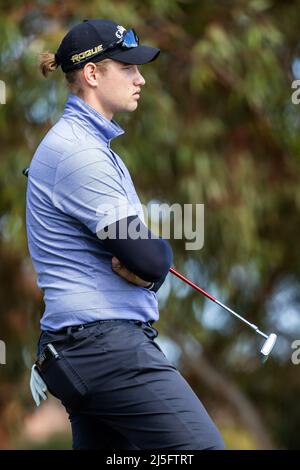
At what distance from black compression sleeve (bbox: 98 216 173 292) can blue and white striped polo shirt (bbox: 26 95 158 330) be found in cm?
3

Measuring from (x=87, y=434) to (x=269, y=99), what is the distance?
8483 millimetres

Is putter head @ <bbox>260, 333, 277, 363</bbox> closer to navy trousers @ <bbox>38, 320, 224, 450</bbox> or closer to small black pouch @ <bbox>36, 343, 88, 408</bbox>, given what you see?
navy trousers @ <bbox>38, 320, 224, 450</bbox>

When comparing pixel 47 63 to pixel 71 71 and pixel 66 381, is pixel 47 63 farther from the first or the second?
pixel 66 381

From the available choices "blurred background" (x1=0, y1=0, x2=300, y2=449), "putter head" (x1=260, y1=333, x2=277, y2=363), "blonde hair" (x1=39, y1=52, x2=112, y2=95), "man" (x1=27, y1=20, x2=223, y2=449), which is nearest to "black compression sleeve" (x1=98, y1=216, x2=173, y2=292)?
→ "man" (x1=27, y1=20, x2=223, y2=449)

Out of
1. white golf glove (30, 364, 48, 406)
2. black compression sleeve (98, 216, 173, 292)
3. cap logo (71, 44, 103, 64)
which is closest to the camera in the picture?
black compression sleeve (98, 216, 173, 292)

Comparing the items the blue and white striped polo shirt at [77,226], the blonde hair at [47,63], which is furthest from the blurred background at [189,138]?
the blue and white striped polo shirt at [77,226]

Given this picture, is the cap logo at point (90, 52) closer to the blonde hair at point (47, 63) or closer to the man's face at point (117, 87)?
the man's face at point (117, 87)

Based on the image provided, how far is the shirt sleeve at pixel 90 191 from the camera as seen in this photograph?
3.94 metres

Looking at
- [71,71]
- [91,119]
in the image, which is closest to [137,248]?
[91,119]

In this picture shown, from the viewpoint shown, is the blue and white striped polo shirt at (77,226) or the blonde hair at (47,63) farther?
the blonde hair at (47,63)

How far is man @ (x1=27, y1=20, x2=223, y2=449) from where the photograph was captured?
3.93 m

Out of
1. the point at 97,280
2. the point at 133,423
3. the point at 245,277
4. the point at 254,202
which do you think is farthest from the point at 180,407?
the point at 245,277

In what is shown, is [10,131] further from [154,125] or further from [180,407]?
[180,407]

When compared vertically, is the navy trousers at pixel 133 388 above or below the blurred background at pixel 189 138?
below
